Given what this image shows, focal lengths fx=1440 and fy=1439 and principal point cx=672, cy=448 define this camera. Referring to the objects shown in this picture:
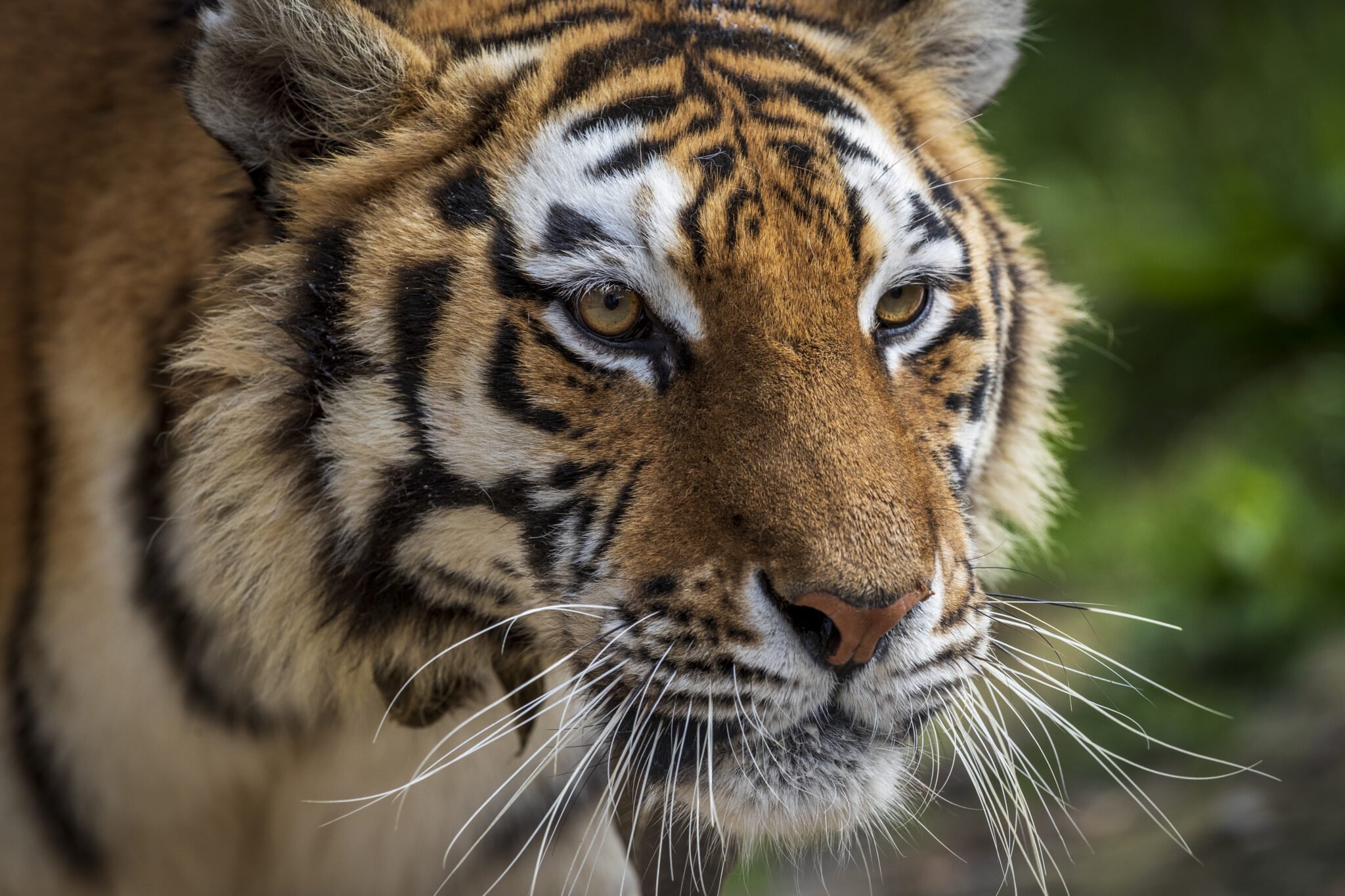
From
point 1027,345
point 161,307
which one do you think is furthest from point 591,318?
point 1027,345

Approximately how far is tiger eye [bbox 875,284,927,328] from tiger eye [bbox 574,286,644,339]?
29cm

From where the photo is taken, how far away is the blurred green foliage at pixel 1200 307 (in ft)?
11.6

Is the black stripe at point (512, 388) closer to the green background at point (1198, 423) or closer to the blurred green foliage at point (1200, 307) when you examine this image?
the green background at point (1198, 423)

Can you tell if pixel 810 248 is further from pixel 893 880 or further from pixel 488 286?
pixel 893 880

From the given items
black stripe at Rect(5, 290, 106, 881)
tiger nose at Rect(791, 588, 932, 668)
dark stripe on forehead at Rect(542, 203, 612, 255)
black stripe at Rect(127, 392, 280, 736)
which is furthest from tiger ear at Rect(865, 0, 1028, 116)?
black stripe at Rect(5, 290, 106, 881)

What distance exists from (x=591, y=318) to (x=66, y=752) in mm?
971

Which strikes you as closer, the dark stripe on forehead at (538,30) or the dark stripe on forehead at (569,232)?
the dark stripe on forehead at (569,232)

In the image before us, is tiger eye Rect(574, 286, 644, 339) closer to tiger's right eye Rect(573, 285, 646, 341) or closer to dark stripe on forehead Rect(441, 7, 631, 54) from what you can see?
tiger's right eye Rect(573, 285, 646, 341)

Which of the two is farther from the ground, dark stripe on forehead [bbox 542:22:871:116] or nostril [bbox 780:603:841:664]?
dark stripe on forehead [bbox 542:22:871:116]

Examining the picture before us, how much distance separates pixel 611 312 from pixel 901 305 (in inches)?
14.0

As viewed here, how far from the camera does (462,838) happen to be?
6.64 feet

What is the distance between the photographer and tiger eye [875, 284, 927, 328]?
5.57 ft

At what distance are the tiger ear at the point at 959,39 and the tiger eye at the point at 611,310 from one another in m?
0.64

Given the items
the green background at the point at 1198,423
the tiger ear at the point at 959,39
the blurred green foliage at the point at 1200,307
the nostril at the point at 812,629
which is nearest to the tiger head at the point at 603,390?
the nostril at the point at 812,629
